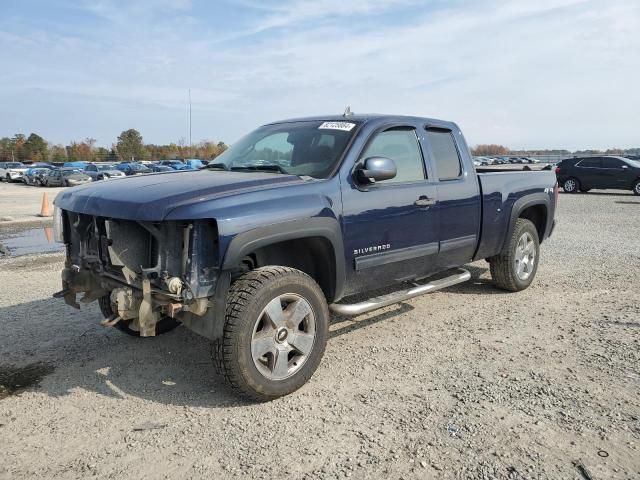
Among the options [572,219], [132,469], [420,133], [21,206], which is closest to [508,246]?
[420,133]

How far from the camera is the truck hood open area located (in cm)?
307

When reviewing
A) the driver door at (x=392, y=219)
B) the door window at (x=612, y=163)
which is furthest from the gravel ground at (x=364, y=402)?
the door window at (x=612, y=163)

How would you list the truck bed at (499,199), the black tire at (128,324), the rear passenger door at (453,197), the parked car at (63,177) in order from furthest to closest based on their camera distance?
the parked car at (63,177) → the truck bed at (499,199) → the rear passenger door at (453,197) → the black tire at (128,324)

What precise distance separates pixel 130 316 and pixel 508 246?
4109mm

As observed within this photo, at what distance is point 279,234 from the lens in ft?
10.9

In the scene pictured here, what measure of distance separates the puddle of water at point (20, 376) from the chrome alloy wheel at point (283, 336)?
1776 mm

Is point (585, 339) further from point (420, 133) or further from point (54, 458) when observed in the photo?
point (54, 458)

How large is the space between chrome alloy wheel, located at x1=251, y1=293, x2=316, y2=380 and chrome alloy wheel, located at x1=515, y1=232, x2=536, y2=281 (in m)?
3.34

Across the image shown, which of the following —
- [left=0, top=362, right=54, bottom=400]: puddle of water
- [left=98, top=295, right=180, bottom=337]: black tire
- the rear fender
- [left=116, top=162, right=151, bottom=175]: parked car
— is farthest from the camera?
[left=116, top=162, right=151, bottom=175]: parked car

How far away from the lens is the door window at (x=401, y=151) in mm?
4250

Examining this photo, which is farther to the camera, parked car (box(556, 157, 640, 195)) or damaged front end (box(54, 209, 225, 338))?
parked car (box(556, 157, 640, 195))

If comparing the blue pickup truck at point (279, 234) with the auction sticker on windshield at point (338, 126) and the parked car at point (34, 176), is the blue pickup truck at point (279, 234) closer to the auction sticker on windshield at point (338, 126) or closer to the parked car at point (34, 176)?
the auction sticker on windshield at point (338, 126)

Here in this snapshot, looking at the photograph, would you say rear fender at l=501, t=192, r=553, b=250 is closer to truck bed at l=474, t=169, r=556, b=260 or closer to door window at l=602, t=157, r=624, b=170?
truck bed at l=474, t=169, r=556, b=260

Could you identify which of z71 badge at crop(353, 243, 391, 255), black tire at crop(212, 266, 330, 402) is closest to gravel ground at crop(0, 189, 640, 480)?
black tire at crop(212, 266, 330, 402)
